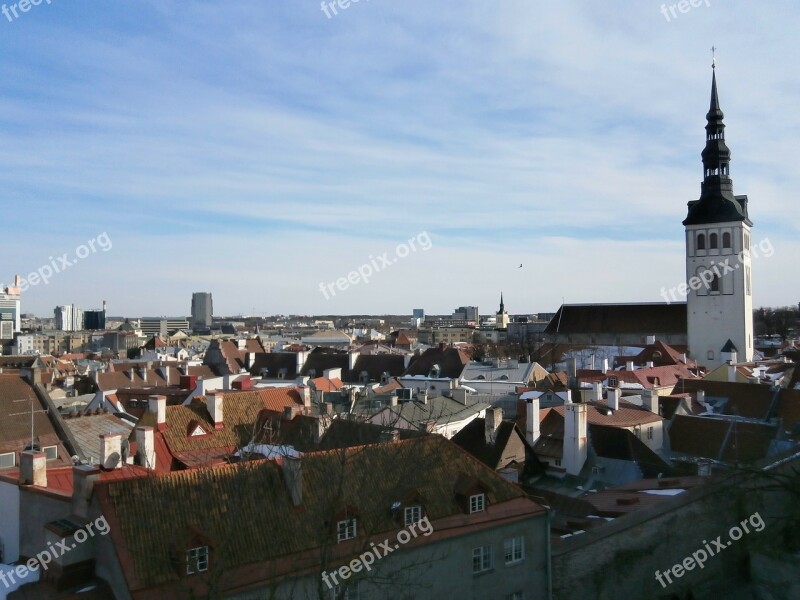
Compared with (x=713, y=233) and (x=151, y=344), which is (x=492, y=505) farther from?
(x=151, y=344)

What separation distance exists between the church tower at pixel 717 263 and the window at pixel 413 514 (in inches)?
2470

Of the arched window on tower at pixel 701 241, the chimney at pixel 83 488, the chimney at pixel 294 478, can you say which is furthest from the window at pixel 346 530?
the arched window on tower at pixel 701 241

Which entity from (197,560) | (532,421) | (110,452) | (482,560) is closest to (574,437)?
(532,421)

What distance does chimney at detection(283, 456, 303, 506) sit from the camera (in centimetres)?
1491

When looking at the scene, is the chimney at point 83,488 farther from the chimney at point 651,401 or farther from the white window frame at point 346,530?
the chimney at point 651,401

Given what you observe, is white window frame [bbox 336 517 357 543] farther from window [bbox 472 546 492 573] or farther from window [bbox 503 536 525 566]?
window [bbox 503 536 525 566]

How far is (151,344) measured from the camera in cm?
11250

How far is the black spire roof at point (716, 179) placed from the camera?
225 feet

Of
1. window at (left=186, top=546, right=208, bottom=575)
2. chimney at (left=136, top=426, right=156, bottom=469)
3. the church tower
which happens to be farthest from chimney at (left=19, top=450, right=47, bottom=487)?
the church tower

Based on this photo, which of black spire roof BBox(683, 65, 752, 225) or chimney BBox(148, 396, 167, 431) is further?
black spire roof BBox(683, 65, 752, 225)

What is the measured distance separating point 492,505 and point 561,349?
6221 centimetres

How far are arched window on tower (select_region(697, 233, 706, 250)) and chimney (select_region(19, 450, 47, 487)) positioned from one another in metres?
69.1

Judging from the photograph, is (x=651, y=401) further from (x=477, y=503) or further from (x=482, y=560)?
(x=482, y=560)

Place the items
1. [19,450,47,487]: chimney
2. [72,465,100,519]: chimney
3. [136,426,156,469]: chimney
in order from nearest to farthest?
[72,465,100,519]: chimney, [19,450,47,487]: chimney, [136,426,156,469]: chimney
